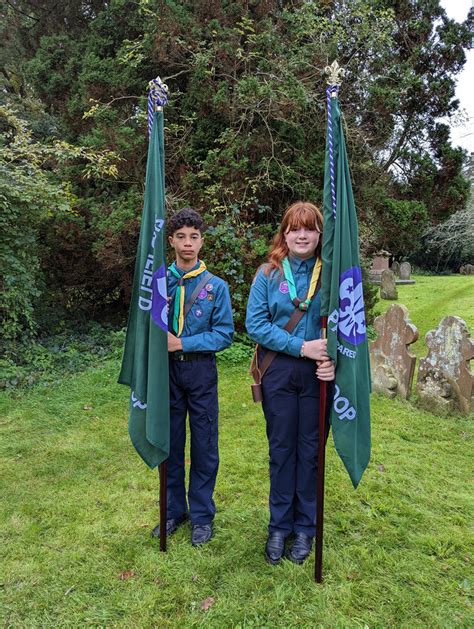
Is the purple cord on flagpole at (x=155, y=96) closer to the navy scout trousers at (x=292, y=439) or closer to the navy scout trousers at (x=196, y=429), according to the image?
the navy scout trousers at (x=196, y=429)

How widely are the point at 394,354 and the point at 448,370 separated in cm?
68

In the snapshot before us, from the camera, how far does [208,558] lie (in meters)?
2.80

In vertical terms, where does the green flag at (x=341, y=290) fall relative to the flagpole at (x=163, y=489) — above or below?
above

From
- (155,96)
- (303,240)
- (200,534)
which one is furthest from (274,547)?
(155,96)

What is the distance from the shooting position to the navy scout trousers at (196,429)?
2852 millimetres

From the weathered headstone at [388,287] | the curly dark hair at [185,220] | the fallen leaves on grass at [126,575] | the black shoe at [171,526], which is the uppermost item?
the curly dark hair at [185,220]

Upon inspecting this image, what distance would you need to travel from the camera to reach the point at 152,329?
2662 mm

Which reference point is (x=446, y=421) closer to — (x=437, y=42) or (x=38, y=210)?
(x=38, y=210)

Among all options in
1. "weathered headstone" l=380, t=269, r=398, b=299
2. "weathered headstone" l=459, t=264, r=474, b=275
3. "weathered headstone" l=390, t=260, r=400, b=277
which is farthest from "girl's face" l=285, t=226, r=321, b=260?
"weathered headstone" l=459, t=264, r=474, b=275

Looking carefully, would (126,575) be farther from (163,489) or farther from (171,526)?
(163,489)

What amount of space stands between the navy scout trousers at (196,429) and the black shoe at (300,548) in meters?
0.59

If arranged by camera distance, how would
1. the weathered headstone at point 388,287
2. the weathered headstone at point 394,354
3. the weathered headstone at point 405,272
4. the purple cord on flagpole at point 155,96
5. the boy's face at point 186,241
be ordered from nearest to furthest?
the purple cord on flagpole at point 155,96 → the boy's face at point 186,241 → the weathered headstone at point 394,354 → the weathered headstone at point 388,287 → the weathered headstone at point 405,272

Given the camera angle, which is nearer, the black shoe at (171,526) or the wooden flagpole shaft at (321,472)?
the wooden flagpole shaft at (321,472)

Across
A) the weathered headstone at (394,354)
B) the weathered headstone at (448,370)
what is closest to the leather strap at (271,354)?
the weathered headstone at (448,370)
